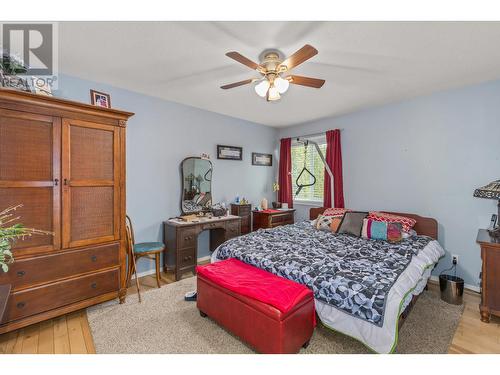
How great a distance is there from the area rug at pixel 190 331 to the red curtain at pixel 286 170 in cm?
283

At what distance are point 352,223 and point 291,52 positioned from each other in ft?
7.37

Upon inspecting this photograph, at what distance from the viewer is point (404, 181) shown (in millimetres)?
3508

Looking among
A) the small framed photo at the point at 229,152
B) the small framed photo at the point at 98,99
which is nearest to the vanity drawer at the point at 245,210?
the small framed photo at the point at 229,152

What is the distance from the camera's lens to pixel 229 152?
4363mm

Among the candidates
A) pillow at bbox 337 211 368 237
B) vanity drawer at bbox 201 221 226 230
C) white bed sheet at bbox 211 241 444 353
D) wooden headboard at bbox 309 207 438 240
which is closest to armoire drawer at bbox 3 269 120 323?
vanity drawer at bbox 201 221 226 230

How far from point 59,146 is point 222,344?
87.7 inches

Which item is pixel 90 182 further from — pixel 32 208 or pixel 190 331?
pixel 190 331

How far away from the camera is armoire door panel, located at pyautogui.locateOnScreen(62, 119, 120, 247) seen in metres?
2.19

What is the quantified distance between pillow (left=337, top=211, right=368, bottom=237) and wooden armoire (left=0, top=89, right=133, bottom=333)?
8.96 ft

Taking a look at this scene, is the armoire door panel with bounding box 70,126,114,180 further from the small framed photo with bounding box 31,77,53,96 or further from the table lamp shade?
the table lamp shade

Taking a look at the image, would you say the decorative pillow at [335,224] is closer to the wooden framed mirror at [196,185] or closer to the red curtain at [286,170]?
the red curtain at [286,170]

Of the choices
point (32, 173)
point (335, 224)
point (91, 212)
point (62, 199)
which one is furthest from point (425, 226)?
point (32, 173)
